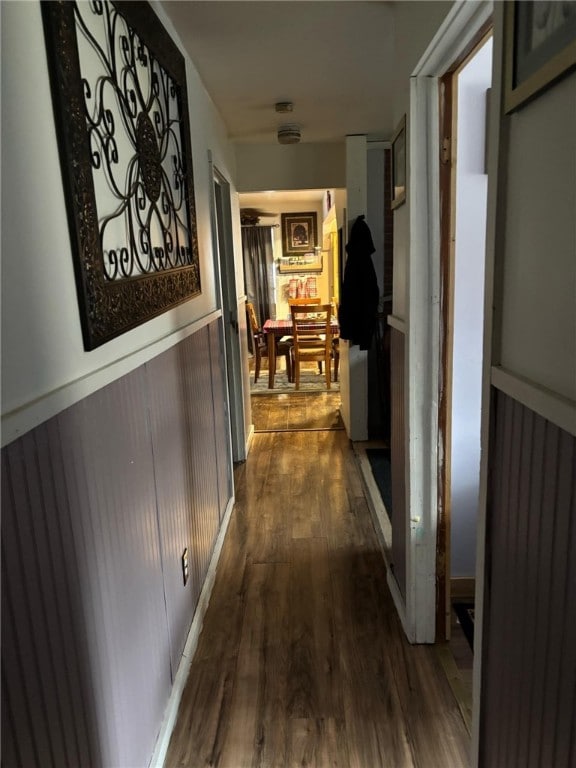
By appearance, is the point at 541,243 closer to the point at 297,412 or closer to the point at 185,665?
the point at 185,665

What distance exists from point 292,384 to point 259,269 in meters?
3.00

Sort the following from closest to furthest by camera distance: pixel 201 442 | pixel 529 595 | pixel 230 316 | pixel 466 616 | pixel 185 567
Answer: pixel 529 595 → pixel 185 567 → pixel 466 616 → pixel 201 442 → pixel 230 316

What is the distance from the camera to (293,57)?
2.31 metres

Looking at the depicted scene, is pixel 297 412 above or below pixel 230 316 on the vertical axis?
below

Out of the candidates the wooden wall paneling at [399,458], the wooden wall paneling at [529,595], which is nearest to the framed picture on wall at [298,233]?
the wooden wall paneling at [399,458]

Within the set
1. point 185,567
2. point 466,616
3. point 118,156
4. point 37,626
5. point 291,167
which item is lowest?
point 466,616

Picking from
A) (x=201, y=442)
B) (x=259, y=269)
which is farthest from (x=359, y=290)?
(x=259, y=269)

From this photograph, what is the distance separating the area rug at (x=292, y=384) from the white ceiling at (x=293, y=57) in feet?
9.75

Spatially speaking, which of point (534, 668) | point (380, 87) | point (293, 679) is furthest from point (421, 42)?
point (293, 679)

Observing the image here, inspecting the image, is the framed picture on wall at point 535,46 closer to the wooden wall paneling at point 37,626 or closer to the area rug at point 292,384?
the wooden wall paneling at point 37,626

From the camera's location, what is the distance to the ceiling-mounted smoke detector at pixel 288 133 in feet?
11.3

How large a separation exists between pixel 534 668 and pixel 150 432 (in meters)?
1.09

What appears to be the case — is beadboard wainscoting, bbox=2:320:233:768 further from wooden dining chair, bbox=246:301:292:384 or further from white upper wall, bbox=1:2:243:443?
wooden dining chair, bbox=246:301:292:384

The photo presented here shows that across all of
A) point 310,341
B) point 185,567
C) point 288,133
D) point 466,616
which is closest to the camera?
point 185,567
